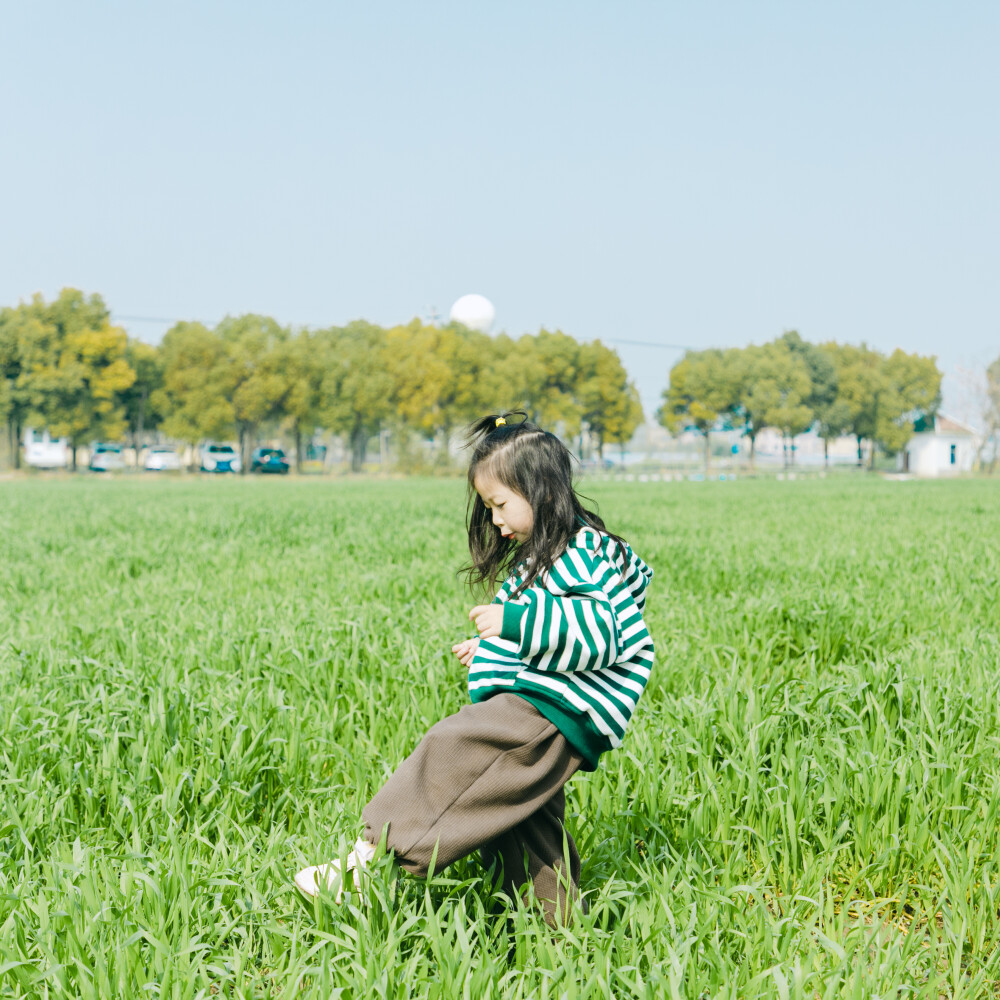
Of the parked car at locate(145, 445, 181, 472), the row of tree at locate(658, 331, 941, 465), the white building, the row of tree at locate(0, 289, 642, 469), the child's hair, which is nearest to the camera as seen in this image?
the child's hair

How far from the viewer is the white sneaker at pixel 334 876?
1.90 meters

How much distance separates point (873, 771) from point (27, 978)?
2157 mm

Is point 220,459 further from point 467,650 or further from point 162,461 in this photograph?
point 467,650

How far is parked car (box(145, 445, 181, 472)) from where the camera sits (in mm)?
52125

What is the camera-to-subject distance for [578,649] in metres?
1.84

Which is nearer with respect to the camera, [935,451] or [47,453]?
[47,453]

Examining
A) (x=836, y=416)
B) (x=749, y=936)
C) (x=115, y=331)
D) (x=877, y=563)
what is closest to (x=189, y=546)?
(x=877, y=563)

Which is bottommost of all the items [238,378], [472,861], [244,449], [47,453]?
[472,861]

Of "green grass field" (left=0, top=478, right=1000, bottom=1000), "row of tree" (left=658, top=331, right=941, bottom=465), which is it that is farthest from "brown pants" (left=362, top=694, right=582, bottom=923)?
"row of tree" (left=658, top=331, right=941, bottom=465)

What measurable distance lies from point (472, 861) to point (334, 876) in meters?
0.44

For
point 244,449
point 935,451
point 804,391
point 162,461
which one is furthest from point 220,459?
point 935,451

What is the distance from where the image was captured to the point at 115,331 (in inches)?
1892

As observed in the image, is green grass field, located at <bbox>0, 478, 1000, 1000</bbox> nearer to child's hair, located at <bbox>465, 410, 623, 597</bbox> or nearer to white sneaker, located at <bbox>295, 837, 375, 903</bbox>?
white sneaker, located at <bbox>295, 837, 375, 903</bbox>

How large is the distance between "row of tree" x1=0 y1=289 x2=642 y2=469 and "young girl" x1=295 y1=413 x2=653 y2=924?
4721cm
